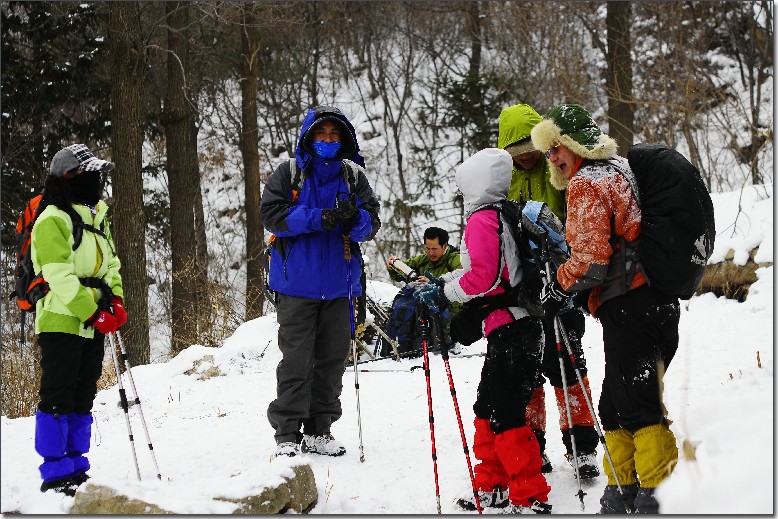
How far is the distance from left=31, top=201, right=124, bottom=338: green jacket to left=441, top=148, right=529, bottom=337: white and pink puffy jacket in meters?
2.09

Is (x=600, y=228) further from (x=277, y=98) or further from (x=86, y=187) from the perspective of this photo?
(x=277, y=98)

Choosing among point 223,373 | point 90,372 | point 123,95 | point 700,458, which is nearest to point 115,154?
point 123,95

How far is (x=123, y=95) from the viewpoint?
1007 centimetres

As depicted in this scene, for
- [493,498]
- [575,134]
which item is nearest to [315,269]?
[493,498]

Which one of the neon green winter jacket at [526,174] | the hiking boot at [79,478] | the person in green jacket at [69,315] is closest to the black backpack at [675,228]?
the neon green winter jacket at [526,174]

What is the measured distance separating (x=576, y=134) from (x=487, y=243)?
2.27 ft

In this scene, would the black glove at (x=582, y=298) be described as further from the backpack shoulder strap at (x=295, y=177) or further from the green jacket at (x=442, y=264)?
the green jacket at (x=442, y=264)

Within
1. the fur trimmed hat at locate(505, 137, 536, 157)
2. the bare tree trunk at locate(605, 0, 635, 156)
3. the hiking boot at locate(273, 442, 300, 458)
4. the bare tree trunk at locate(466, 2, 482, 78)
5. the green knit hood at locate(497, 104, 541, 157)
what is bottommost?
the hiking boot at locate(273, 442, 300, 458)

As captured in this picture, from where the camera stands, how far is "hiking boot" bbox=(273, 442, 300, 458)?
444 cm

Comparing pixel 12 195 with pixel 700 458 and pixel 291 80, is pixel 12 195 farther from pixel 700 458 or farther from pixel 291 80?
pixel 700 458

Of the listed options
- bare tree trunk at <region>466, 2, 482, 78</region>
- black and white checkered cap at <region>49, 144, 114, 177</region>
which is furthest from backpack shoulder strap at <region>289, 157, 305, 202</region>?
bare tree trunk at <region>466, 2, 482, 78</region>

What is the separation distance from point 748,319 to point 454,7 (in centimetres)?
1752

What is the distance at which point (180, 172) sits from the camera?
1259 cm

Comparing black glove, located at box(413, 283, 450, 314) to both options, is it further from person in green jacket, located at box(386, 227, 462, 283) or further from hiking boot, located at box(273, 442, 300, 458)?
person in green jacket, located at box(386, 227, 462, 283)
